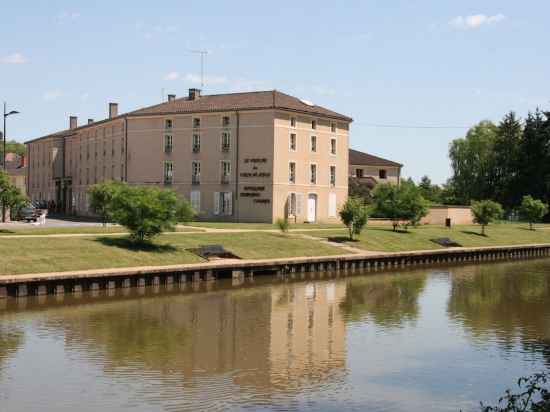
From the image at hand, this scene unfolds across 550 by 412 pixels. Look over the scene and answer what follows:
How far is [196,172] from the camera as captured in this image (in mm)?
75625

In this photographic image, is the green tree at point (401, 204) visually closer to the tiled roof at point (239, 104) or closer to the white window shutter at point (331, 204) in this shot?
the white window shutter at point (331, 204)

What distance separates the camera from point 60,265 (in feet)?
124

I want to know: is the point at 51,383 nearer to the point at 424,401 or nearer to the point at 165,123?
the point at 424,401

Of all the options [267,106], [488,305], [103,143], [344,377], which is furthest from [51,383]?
[103,143]

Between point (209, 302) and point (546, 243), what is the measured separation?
5163 cm

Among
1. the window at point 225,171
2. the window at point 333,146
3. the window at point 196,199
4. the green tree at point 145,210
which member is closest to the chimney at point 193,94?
the window at point 225,171

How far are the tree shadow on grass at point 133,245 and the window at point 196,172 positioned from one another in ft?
96.5

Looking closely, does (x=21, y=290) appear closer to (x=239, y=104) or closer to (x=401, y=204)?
(x=401, y=204)

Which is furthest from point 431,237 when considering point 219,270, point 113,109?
point 113,109

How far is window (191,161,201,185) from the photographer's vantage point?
7531cm

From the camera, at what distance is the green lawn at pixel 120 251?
37.5 meters

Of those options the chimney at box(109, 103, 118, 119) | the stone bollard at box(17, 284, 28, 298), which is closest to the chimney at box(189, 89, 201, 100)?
the chimney at box(109, 103, 118, 119)

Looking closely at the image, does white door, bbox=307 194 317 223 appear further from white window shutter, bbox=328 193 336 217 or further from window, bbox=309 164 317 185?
white window shutter, bbox=328 193 336 217

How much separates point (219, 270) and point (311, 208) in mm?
31620
